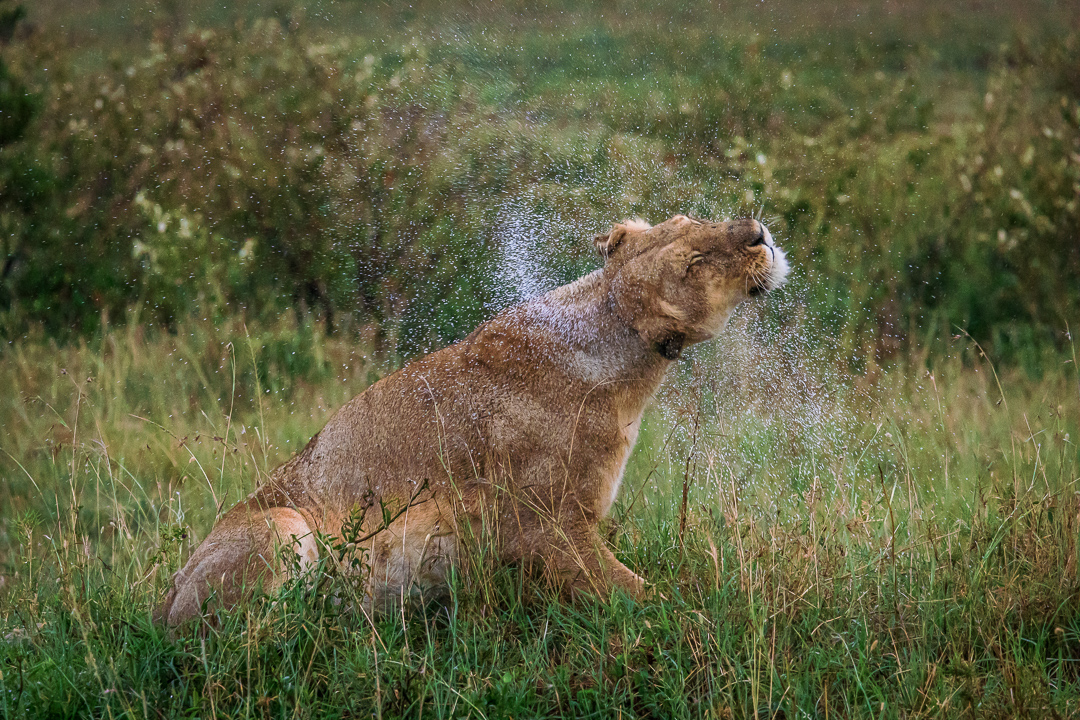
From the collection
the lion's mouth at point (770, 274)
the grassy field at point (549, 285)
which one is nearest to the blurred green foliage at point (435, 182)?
the grassy field at point (549, 285)

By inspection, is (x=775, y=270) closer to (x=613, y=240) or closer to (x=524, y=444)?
(x=613, y=240)

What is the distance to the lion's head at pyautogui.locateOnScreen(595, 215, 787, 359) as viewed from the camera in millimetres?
4004

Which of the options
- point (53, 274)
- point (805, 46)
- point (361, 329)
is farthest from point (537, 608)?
point (805, 46)

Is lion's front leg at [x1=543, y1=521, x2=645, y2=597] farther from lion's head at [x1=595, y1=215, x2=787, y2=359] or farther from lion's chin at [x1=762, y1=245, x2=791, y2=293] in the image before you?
lion's chin at [x1=762, y1=245, x2=791, y2=293]

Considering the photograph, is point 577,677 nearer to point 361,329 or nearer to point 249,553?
point 249,553

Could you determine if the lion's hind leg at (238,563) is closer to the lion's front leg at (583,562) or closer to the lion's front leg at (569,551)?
the lion's front leg at (569,551)

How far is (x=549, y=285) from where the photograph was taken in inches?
231

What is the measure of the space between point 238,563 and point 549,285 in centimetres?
254

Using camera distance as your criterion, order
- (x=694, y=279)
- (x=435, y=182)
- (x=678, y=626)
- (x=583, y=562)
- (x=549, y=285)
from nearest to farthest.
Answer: (x=678, y=626) → (x=583, y=562) → (x=694, y=279) → (x=549, y=285) → (x=435, y=182)

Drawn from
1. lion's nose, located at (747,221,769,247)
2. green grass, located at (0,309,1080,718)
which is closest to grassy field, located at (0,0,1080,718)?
green grass, located at (0,309,1080,718)

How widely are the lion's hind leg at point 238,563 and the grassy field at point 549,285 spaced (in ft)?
0.48

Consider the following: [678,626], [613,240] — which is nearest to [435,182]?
[613,240]

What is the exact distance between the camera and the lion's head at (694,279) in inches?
158

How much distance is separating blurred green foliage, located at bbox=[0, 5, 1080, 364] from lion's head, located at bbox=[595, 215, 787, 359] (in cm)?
282
